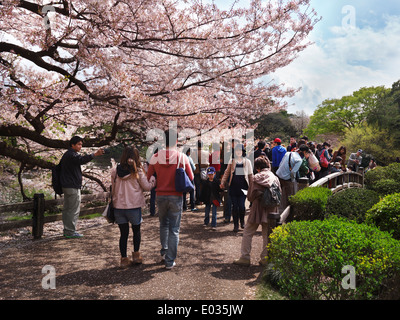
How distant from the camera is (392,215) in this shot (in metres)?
5.28

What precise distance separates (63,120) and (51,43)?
12.4ft

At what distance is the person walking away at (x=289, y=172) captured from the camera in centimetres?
741

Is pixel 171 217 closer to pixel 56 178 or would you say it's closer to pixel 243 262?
pixel 243 262

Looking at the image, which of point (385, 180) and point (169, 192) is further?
point (385, 180)

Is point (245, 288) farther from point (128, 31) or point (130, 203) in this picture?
point (128, 31)

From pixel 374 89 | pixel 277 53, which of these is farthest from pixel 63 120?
pixel 374 89

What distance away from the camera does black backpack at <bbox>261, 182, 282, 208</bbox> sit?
4.90 m

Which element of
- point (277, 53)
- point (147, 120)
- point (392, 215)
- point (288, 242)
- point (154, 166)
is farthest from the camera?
point (147, 120)

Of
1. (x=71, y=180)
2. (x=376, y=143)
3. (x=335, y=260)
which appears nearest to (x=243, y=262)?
(x=335, y=260)

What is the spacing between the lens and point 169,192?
4.77 m

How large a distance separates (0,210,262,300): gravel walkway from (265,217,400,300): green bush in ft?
2.48

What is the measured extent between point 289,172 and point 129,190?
4347 millimetres

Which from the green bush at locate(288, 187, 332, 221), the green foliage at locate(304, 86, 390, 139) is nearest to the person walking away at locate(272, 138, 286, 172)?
the green bush at locate(288, 187, 332, 221)

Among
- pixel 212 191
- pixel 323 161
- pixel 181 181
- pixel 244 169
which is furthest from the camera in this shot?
pixel 323 161
